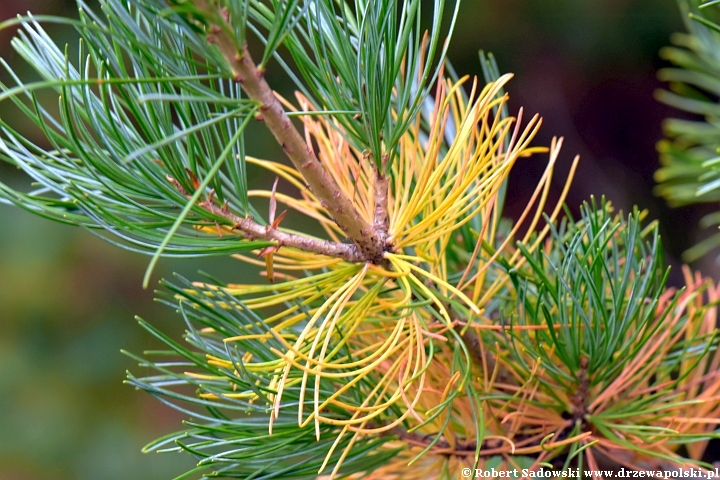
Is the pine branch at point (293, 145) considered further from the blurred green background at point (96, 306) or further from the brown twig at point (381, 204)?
the blurred green background at point (96, 306)

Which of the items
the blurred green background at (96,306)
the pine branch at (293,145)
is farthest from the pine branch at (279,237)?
the blurred green background at (96,306)

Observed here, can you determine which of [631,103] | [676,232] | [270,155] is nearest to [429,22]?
[270,155]

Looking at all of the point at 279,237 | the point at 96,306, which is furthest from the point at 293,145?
the point at 96,306

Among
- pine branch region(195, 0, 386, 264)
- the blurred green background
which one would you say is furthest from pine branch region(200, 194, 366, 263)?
the blurred green background

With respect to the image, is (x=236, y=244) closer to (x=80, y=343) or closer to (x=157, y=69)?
(x=157, y=69)

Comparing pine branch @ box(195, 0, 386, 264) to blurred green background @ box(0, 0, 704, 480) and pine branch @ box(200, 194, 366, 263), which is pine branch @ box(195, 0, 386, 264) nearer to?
pine branch @ box(200, 194, 366, 263)
